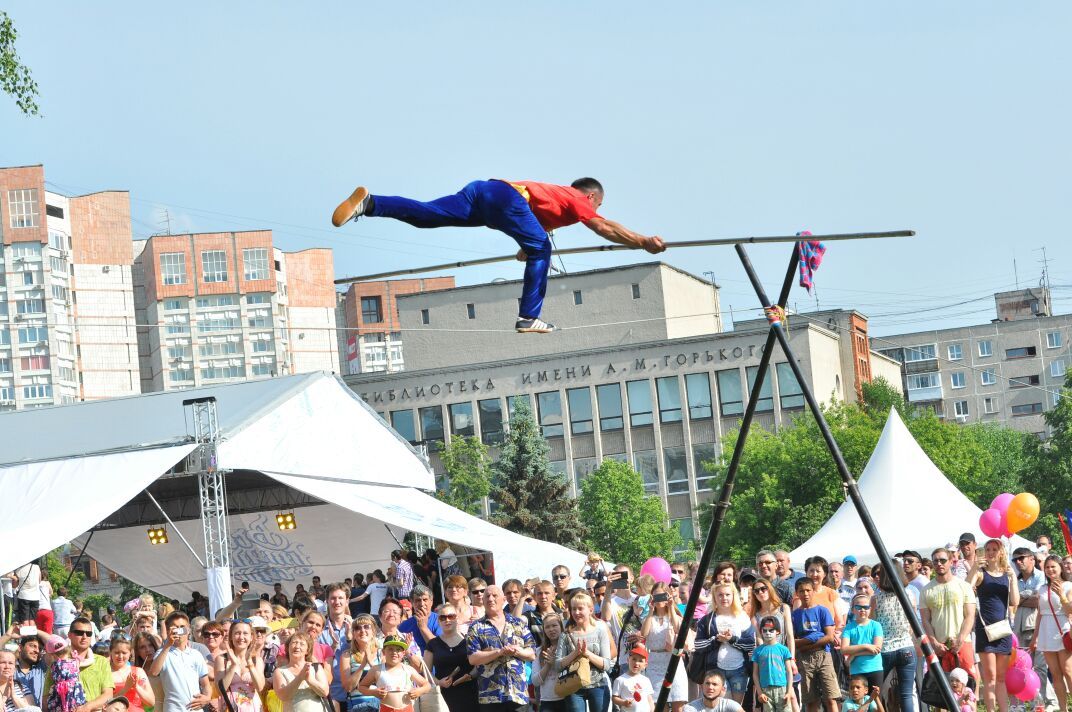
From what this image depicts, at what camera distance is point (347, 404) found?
2206 centimetres

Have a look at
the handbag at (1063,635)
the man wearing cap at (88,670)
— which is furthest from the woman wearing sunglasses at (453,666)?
the handbag at (1063,635)

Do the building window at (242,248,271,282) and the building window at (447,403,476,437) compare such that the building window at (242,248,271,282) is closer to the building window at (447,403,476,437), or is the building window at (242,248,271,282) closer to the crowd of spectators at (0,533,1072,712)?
the building window at (447,403,476,437)

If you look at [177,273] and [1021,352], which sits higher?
[177,273]

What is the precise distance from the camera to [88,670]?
10.7 m

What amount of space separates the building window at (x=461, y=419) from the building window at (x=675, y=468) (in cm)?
874

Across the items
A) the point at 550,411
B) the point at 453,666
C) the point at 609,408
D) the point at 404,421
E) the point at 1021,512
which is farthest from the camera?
the point at 404,421

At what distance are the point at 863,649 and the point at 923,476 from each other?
10055mm

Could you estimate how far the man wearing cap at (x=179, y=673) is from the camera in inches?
418

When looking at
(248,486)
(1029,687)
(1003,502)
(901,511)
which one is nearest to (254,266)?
(248,486)

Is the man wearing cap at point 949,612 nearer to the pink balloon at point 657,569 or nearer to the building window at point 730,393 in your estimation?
the pink balloon at point 657,569

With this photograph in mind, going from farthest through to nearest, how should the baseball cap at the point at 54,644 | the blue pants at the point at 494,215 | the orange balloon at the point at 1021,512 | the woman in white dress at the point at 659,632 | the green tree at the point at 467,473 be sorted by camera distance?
the green tree at the point at 467,473 < the orange balloon at the point at 1021,512 < the woman in white dress at the point at 659,632 < the baseball cap at the point at 54,644 < the blue pants at the point at 494,215

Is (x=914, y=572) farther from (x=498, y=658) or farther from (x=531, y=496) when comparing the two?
(x=531, y=496)

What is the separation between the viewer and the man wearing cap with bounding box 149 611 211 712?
418 inches

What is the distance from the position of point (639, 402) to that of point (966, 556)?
54694mm
